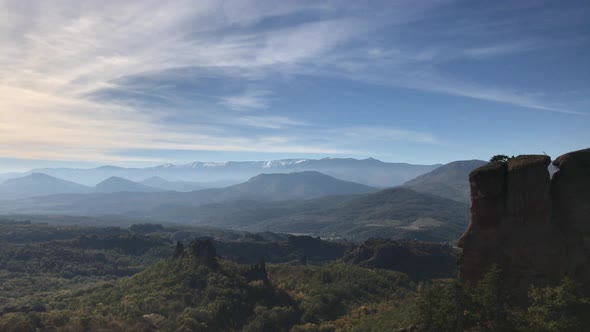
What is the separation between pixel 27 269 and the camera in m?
178

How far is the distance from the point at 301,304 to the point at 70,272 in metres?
127

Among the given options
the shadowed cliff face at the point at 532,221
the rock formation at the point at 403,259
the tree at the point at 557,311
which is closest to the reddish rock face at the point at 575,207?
the shadowed cliff face at the point at 532,221

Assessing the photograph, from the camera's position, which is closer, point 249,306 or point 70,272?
point 249,306

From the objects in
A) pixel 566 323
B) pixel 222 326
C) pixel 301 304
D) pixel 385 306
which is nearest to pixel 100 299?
pixel 222 326

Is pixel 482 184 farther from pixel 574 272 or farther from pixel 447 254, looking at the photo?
pixel 447 254

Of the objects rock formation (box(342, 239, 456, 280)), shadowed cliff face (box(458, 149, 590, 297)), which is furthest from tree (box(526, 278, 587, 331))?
rock formation (box(342, 239, 456, 280))

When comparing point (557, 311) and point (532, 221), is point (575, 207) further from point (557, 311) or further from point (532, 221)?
point (557, 311)

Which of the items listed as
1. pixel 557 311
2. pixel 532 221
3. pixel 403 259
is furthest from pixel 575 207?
pixel 403 259

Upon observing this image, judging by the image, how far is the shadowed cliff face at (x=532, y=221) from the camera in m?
41.3

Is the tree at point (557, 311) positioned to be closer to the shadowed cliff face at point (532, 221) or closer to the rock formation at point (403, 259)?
the shadowed cliff face at point (532, 221)

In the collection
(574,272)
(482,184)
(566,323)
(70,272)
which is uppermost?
(482,184)

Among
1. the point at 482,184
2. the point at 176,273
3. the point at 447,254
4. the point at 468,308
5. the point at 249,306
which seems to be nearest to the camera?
the point at 468,308

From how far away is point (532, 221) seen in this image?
42312mm

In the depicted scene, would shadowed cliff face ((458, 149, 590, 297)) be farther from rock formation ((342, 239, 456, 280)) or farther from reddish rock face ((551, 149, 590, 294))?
rock formation ((342, 239, 456, 280))
